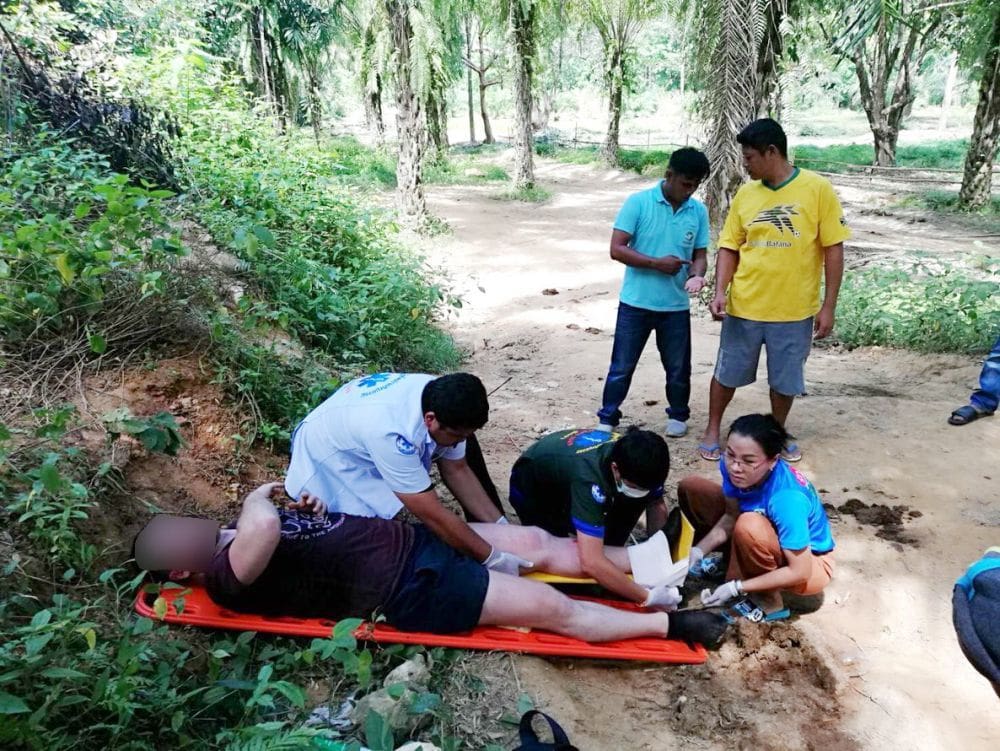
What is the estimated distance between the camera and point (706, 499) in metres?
3.01

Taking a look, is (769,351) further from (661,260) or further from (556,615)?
Result: (556,615)

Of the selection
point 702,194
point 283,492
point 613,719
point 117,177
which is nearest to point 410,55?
point 702,194

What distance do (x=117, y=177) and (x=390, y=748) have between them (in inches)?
104

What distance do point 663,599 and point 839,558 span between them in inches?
36.2

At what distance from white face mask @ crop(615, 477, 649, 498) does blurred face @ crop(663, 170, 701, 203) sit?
177 centimetres

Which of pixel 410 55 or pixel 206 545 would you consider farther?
pixel 410 55

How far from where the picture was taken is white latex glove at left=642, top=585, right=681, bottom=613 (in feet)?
8.65

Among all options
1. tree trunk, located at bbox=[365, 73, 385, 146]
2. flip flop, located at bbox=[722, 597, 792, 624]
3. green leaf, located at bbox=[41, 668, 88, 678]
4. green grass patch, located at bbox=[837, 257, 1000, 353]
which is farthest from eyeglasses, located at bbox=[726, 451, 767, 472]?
tree trunk, located at bbox=[365, 73, 385, 146]

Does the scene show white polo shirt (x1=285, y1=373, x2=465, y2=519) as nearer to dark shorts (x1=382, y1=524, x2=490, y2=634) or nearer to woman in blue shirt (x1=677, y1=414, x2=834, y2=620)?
dark shorts (x1=382, y1=524, x2=490, y2=634)

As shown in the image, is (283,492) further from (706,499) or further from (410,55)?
(410,55)

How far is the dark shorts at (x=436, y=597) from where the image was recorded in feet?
7.66

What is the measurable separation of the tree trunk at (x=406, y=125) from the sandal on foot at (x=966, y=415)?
8873 mm

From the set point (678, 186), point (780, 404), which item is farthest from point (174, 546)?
point (780, 404)

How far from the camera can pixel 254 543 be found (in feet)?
7.27
